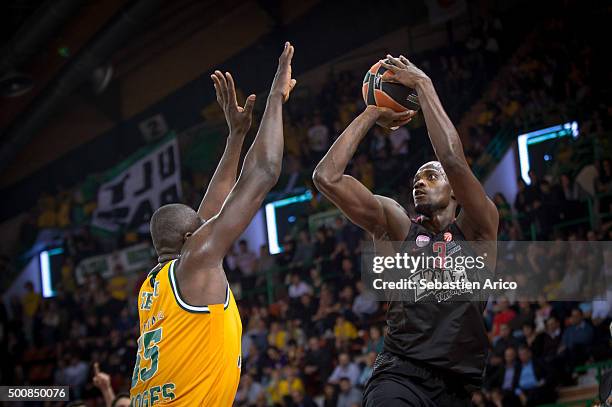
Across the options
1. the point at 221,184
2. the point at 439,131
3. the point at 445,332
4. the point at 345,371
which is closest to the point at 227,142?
the point at 221,184

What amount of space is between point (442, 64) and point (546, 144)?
317 cm

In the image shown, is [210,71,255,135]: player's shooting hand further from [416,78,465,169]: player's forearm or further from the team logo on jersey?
the team logo on jersey

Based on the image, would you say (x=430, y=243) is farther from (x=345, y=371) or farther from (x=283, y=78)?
(x=345, y=371)

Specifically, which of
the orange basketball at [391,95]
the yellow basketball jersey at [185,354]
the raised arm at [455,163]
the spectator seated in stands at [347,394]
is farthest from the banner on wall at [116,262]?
the yellow basketball jersey at [185,354]

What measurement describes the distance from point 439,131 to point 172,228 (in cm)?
142

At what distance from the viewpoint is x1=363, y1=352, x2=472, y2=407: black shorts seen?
4.44 metres

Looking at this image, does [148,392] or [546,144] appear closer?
[148,392]

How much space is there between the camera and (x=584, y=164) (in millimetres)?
12094

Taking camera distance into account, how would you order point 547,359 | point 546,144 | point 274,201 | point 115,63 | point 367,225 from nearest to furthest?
point 367,225
point 547,359
point 546,144
point 274,201
point 115,63

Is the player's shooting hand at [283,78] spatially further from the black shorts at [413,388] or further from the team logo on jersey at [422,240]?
the black shorts at [413,388]

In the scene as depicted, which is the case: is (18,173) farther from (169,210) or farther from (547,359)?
(169,210)

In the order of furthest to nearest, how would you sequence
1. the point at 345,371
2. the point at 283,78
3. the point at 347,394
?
the point at 345,371 < the point at 347,394 < the point at 283,78

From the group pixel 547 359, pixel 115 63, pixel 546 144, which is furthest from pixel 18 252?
pixel 547 359

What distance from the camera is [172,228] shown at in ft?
13.4
